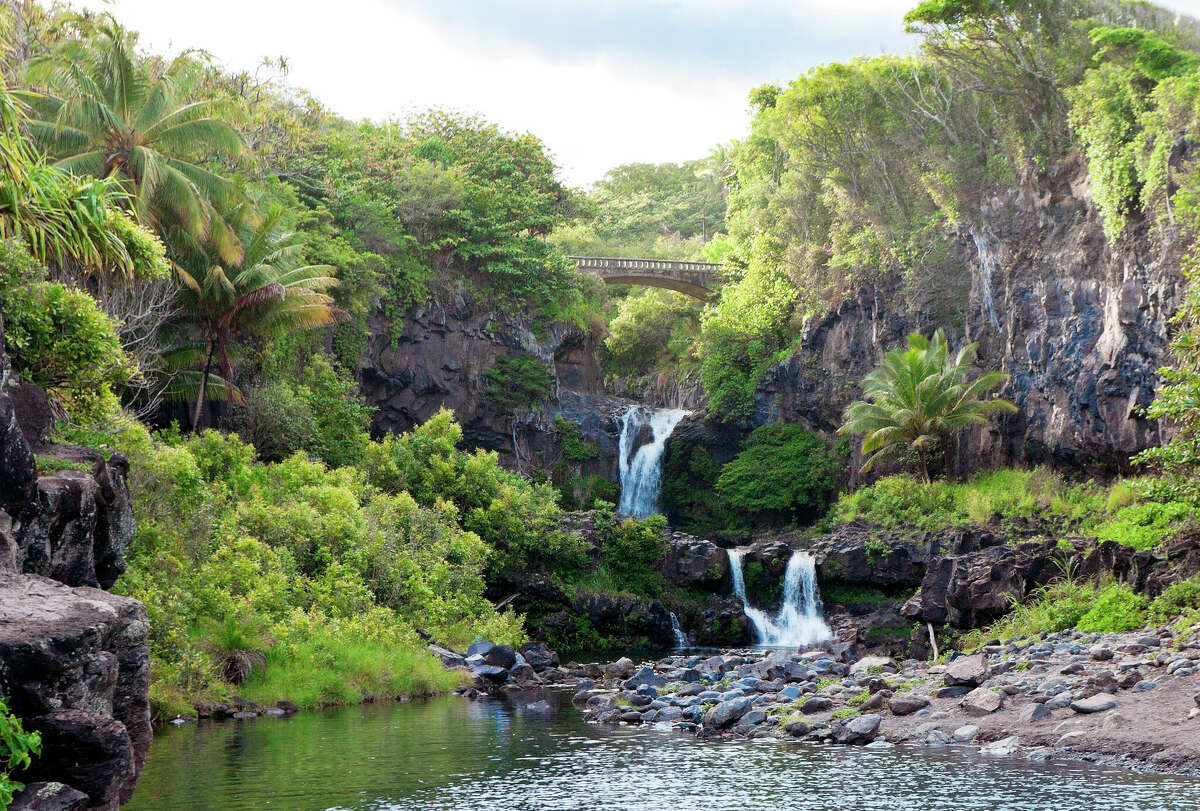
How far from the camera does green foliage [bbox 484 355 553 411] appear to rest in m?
41.5

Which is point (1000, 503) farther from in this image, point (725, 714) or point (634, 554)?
point (725, 714)

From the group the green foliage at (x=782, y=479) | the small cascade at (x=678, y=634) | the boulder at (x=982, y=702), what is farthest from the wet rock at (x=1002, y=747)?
the green foliage at (x=782, y=479)

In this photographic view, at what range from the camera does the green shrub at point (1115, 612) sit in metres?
19.8

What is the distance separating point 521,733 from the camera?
1530 cm

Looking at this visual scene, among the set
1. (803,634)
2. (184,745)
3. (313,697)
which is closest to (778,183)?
(803,634)

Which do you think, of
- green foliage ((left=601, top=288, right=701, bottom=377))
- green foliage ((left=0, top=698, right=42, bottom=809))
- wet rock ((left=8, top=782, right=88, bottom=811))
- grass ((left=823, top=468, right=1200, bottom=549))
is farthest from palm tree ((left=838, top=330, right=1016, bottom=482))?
green foliage ((left=0, top=698, right=42, bottom=809))

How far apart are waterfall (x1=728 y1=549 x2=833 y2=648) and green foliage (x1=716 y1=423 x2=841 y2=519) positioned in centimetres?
680

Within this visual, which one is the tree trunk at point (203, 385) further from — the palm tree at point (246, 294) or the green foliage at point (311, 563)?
the green foliage at point (311, 563)

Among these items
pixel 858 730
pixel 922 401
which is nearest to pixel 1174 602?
pixel 858 730

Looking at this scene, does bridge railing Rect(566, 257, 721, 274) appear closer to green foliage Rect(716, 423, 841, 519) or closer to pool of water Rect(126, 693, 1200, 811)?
green foliage Rect(716, 423, 841, 519)

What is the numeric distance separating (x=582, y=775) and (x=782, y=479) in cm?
2864

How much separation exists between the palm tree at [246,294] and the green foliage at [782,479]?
1782cm

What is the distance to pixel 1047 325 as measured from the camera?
33.6 metres

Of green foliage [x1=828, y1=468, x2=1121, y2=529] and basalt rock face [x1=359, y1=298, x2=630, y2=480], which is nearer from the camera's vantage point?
green foliage [x1=828, y1=468, x2=1121, y2=529]
